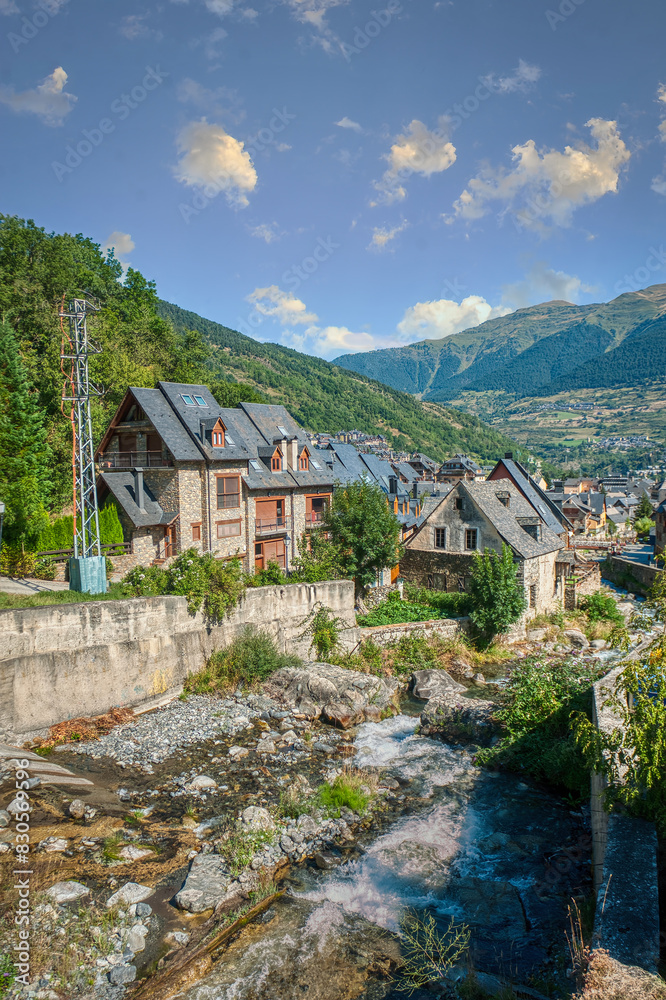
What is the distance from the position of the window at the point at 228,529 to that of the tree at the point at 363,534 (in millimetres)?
5174

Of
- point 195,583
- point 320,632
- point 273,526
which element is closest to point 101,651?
point 195,583

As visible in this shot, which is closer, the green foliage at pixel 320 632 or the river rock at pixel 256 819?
the river rock at pixel 256 819

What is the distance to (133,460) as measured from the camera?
28.7m

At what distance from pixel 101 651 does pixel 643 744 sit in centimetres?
1682

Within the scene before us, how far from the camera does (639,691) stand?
25.9 feet

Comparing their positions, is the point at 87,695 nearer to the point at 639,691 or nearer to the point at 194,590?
the point at 194,590

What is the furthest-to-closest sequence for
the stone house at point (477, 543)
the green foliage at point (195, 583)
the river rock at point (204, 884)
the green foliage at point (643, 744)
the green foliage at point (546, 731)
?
the stone house at point (477, 543), the green foliage at point (195, 583), the green foliage at point (546, 731), the river rock at point (204, 884), the green foliage at point (643, 744)

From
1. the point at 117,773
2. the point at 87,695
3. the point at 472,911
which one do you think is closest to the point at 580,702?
the point at 472,911

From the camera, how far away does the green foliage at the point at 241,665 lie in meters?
21.6

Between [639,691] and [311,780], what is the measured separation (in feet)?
36.5

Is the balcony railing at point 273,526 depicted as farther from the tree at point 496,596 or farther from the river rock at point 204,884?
the river rock at point 204,884

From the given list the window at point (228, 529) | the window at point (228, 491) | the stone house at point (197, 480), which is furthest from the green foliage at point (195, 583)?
the window at point (228, 491)

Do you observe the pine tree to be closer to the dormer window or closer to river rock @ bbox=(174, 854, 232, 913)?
the dormer window

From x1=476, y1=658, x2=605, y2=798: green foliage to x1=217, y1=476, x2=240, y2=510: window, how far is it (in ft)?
57.2
